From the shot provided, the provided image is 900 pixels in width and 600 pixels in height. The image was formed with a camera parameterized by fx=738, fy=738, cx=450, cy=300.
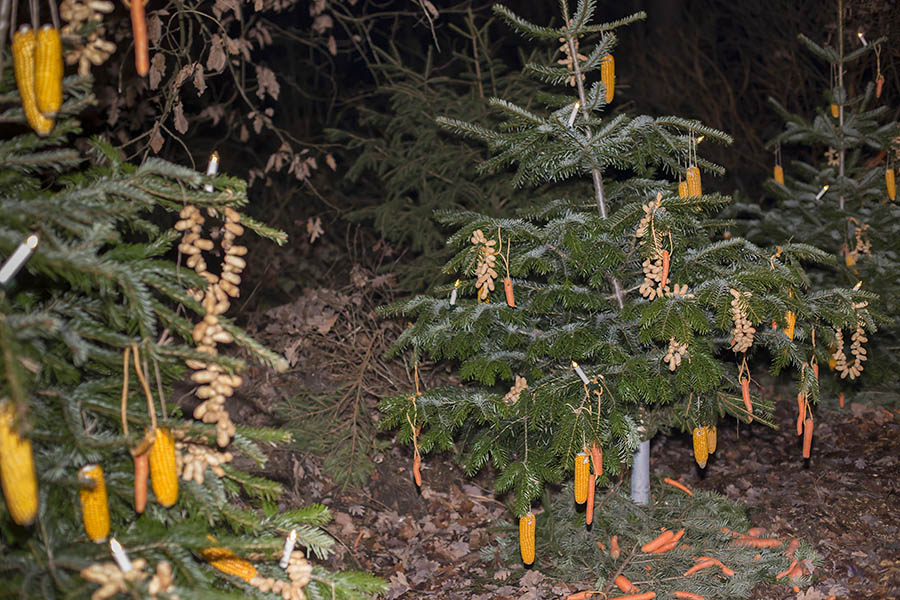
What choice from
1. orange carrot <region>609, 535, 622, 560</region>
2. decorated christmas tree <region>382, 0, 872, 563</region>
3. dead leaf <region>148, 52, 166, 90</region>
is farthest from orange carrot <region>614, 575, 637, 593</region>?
dead leaf <region>148, 52, 166, 90</region>

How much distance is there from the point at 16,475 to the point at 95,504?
0.29 m

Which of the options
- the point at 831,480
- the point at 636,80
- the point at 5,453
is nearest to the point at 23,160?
the point at 5,453

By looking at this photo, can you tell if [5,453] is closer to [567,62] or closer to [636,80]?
[567,62]

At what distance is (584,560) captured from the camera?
3.92m

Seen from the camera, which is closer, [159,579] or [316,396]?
[159,579]

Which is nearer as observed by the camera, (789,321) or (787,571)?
(789,321)

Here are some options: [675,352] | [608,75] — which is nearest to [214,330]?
[675,352]

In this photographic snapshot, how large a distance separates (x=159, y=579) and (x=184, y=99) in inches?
183

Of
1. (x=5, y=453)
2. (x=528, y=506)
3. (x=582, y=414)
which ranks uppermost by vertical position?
(x=5, y=453)

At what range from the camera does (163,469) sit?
1643 millimetres

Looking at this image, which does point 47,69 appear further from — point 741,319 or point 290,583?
point 741,319

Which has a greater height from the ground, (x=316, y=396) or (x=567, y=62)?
(x=567, y=62)

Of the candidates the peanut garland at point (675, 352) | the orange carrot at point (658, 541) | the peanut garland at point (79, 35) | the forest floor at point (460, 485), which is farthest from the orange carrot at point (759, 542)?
the peanut garland at point (79, 35)

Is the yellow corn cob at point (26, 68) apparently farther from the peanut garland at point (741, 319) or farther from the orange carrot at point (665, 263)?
the peanut garland at point (741, 319)
